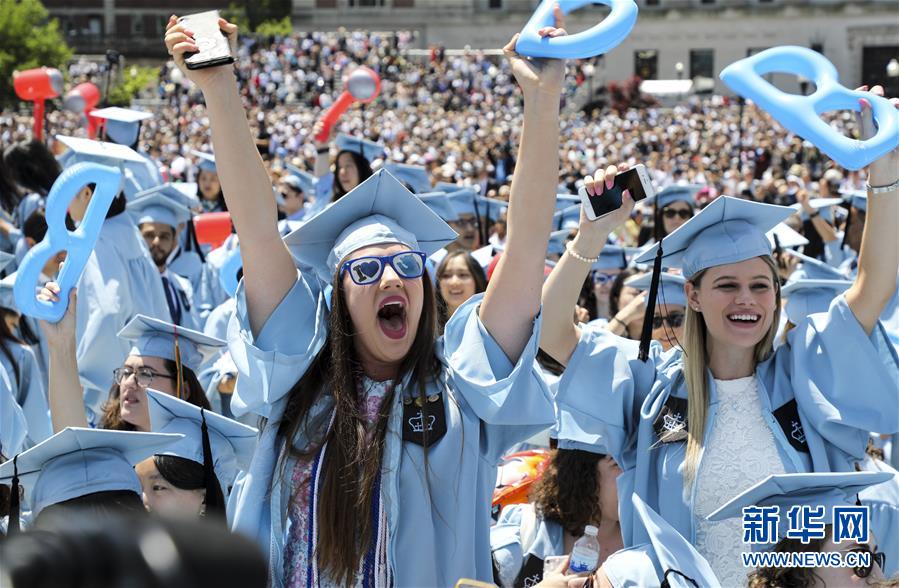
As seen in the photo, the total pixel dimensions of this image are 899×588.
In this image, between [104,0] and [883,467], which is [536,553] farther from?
[104,0]

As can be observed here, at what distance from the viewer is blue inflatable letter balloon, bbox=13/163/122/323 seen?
3811 millimetres

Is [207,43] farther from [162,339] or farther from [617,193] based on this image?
[162,339]

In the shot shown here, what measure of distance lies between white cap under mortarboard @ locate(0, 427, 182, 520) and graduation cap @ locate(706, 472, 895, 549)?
4.36 ft

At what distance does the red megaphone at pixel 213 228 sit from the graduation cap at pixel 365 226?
6.31 m

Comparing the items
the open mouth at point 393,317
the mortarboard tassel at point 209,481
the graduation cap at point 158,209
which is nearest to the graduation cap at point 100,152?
the graduation cap at point 158,209

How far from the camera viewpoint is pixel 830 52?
62.5 metres

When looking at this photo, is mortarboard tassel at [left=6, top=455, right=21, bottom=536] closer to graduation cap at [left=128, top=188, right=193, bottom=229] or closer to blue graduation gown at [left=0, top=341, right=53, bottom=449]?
blue graduation gown at [left=0, top=341, right=53, bottom=449]

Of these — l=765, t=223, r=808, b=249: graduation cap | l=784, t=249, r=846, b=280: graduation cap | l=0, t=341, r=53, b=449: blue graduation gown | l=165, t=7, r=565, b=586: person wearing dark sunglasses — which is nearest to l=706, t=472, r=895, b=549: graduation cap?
l=165, t=7, r=565, b=586: person wearing dark sunglasses

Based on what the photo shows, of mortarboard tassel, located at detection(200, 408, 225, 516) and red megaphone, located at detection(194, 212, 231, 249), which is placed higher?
red megaphone, located at detection(194, 212, 231, 249)

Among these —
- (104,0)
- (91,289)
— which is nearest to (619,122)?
(91,289)

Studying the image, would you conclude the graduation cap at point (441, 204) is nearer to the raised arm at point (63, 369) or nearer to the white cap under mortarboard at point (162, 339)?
the white cap under mortarboard at point (162, 339)

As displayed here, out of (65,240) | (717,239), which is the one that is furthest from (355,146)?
(717,239)

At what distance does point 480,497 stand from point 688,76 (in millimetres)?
64322

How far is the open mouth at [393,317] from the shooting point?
2668 mm
